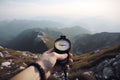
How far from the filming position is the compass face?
17.0 feet

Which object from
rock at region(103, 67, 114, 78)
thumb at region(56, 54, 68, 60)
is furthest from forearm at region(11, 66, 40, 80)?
rock at region(103, 67, 114, 78)

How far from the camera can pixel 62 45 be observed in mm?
5250

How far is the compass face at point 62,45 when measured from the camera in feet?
17.0

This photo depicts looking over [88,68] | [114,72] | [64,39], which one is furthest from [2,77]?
[64,39]

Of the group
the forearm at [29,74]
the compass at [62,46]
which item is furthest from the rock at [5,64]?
the forearm at [29,74]

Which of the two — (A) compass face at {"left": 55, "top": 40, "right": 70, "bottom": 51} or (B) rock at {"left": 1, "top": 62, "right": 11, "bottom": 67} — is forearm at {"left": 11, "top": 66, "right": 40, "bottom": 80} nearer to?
(A) compass face at {"left": 55, "top": 40, "right": 70, "bottom": 51}

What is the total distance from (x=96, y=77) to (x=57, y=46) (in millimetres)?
39213

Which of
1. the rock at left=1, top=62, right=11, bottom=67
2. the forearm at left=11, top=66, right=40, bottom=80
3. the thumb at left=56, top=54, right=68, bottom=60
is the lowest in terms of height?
the rock at left=1, top=62, right=11, bottom=67

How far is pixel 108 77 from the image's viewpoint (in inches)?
1651

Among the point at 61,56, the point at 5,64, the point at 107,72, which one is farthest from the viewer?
the point at 5,64

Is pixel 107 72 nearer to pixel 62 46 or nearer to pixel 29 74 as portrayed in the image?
pixel 62 46

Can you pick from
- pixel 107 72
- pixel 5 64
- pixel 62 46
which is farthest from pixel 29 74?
pixel 5 64

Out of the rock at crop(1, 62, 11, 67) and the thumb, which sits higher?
the thumb

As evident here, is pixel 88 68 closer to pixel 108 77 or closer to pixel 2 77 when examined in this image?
pixel 108 77
